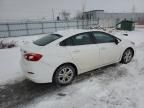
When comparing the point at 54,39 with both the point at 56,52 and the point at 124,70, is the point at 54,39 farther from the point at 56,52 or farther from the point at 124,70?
the point at 124,70

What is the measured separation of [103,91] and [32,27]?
1945 centimetres

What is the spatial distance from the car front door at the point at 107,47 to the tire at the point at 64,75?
1.18m

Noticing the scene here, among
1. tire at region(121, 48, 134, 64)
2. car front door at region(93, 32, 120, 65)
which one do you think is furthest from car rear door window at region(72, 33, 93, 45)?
tire at region(121, 48, 134, 64)

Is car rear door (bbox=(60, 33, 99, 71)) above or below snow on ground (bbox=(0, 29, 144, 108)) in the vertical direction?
above

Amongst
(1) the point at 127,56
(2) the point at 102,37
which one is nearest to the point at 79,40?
(2) the point at 102,37

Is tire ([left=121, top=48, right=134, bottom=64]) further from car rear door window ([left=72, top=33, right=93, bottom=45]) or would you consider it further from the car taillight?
the car taillight

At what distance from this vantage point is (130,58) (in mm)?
6129

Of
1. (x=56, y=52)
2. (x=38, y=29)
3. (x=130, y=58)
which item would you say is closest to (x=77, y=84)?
(x=56, y=52)

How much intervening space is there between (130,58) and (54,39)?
3.36 meters

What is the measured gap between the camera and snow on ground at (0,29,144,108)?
11.3 ft

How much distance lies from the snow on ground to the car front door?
0.43m

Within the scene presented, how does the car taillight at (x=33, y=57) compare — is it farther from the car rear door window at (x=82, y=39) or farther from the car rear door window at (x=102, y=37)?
the car rear door window at (x=102, y=37)

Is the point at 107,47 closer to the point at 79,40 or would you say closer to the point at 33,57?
the point at 79,40

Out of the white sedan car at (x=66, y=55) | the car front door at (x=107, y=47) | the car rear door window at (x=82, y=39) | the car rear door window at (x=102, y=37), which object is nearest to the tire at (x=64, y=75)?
the white sedan car at (x=66, y=55)
